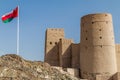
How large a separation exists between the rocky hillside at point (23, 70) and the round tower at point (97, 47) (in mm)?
19356

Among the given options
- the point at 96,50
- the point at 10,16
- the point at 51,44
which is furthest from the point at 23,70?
the point at 51,44

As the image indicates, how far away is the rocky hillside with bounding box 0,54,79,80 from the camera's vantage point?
1565 centimetres

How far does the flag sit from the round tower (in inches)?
645

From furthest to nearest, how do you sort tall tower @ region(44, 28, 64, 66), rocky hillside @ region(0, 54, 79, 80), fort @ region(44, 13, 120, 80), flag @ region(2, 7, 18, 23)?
1. tall tower @ region(44, 28, 64, 66)
2. fort @ region(44, 13, 120, 80)
3. flag @ region(2, 7, 18, 23)
4. rocky hillside @ region(0, 54, 79, 80)

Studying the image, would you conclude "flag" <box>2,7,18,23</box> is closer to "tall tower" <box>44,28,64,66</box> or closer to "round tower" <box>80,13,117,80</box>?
"round tower" <box>80,13,117,80</box>

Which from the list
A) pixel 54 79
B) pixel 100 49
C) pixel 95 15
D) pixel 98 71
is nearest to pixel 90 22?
pixel 95 15

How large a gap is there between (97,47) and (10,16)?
16726mm

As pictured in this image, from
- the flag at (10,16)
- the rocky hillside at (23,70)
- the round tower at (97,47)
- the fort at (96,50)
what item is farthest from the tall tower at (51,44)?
the rocky hillside at (23,70)

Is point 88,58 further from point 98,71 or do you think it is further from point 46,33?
point 46,33

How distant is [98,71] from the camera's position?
37.2m

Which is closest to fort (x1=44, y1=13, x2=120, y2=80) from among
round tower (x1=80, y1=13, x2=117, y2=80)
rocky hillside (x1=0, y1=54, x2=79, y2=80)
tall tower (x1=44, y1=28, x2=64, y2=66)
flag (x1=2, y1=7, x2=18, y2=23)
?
round tower (x1=80, y1=13, x2=117, y2=80)

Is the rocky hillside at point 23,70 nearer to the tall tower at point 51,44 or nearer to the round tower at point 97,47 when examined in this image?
the round tower at point 97,47

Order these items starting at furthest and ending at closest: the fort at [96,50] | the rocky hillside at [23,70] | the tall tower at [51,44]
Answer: the tall tower at [51,44]
the fort at [96,50]
the rocky hillside at [23,70]

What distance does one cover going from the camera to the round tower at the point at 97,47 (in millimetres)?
37250
